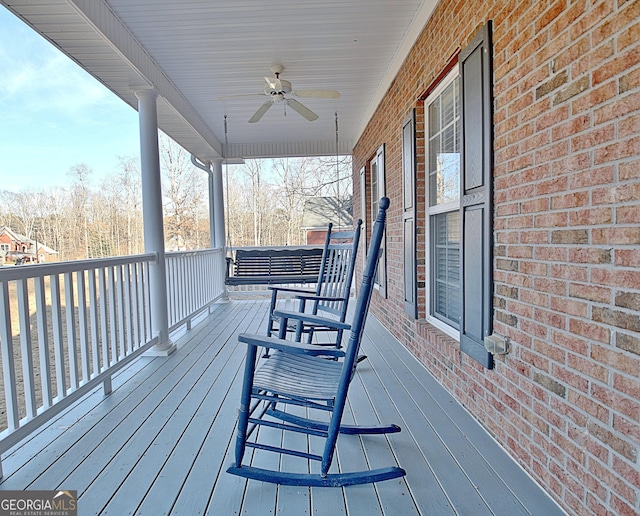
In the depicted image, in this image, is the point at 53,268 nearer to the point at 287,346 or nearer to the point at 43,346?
the point at 43,346

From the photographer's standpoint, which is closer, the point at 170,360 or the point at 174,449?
the point at 174,449

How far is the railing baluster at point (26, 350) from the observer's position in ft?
5.93

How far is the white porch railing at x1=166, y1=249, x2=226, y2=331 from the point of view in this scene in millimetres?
3896

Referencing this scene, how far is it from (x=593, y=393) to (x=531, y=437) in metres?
0.45

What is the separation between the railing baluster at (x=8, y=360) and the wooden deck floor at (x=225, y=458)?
0.75 ft

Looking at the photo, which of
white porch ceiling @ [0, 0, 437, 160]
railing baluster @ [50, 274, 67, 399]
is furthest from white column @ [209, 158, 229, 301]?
railing baluster @ [50, 274, 67, 399]

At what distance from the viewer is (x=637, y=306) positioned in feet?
3.35

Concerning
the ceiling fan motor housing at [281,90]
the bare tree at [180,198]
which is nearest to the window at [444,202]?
the ceiling fan motor housing at [281,90]

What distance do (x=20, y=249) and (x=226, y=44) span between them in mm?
6071

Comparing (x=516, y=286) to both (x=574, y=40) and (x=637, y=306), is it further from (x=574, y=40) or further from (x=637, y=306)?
(x=574, y=40)

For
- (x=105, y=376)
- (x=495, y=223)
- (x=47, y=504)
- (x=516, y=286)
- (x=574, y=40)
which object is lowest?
(x=47, y=504)

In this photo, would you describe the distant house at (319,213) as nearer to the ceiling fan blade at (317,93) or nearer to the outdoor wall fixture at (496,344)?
the ceiling fan blade at (317,93)

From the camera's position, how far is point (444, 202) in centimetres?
264

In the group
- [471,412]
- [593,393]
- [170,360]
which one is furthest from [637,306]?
[170,360]
